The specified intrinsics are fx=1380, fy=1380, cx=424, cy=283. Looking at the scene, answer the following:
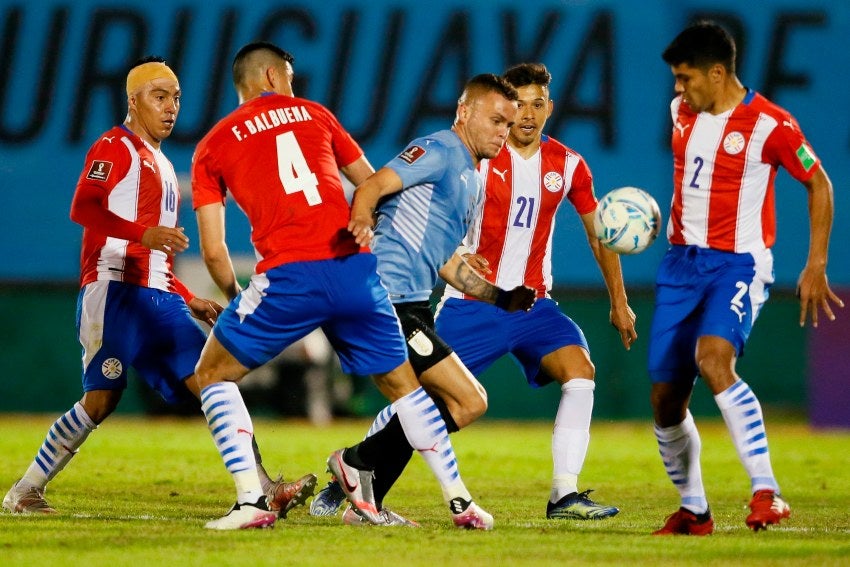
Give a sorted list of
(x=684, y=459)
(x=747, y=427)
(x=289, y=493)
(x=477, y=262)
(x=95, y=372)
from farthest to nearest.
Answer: (x=95, y=372)
(x=477, y=262)
(x=289, y=493)
(x=684, y=459)
(x=747, y=427)

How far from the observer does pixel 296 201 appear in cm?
644

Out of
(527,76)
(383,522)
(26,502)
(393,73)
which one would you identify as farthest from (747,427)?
(393,73)

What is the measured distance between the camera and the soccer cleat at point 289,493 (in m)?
7.09

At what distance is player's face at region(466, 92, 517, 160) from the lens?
6859 mm

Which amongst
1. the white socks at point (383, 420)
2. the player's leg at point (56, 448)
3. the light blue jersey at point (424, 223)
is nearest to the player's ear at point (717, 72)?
the light blue jersey at point (424, 223)

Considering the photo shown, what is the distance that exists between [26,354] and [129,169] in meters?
10.4

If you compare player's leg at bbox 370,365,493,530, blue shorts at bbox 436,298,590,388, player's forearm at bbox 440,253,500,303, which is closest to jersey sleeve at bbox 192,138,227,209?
player's leg at bbox 370,365,493,530

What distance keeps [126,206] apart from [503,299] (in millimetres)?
2224

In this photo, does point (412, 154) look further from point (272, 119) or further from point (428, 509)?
point (428, 509)

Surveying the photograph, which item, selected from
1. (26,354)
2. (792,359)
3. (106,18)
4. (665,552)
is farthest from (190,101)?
(665,552)

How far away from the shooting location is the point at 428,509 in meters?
7.99

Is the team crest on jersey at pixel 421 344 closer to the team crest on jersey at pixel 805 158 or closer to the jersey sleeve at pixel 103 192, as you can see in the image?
the jersey sleeve at pixel 103 192

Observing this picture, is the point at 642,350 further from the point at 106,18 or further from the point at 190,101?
the point at 106,18

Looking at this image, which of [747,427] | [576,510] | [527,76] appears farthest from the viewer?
[527,76]
